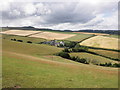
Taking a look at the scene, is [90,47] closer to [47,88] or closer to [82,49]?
[82,49]

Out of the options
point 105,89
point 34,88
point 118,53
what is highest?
point 34,88

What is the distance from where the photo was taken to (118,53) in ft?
344

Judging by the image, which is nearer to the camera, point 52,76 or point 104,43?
point 52,76

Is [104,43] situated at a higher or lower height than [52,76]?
lower

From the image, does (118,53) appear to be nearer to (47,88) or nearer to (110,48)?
(110,48)

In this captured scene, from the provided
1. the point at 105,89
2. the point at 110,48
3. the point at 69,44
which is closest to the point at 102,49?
the point at 110,48

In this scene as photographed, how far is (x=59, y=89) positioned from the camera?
17.2m

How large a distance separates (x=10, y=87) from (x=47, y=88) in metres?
4.50

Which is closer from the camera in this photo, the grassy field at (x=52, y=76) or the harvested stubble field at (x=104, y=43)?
the grassy field at (x=52, y=76)

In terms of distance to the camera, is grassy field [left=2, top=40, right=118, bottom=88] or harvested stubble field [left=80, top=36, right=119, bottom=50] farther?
harvested stubble field [left=80, top=36, right=119, bottom=50]

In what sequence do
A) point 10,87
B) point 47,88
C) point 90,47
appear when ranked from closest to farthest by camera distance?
point 10,87 < point 47,88 < point 90,47

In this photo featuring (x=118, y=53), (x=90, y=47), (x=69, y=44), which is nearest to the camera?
(x=118, y=53)

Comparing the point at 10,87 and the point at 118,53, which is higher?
the point at 10,87

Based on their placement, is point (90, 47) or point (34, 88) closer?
point (34, 88)
